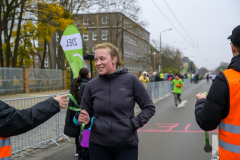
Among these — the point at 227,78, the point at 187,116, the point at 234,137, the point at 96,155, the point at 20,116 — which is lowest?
the point at 187,116

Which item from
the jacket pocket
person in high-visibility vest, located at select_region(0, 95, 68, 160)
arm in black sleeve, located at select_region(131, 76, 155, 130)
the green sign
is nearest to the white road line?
arm in black sleeve, located at select_region(131, 76, 155, 130)

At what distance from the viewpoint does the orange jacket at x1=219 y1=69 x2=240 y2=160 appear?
1906 millimetres

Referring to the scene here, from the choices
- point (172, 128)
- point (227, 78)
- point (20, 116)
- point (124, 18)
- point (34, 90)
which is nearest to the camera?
point (227, 78)

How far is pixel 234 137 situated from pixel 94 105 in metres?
1.34

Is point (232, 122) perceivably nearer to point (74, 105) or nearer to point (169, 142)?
point (74, 105)

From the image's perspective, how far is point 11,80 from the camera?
19.0 metres

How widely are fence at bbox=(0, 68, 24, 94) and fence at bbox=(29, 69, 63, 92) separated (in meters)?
1.43

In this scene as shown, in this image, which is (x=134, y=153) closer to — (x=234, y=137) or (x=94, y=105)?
(x=94, y=105)

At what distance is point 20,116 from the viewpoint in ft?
6.88

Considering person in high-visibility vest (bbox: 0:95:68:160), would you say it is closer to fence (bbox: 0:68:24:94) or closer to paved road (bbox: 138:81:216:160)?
paved road (bbox: 138:81:216:160)

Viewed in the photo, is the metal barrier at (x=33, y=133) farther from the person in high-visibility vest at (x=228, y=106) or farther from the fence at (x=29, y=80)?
the fence at (x=29, y=80)

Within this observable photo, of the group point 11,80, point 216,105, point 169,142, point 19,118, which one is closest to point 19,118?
point 19,118

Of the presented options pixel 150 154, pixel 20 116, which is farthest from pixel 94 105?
pixel 150 154

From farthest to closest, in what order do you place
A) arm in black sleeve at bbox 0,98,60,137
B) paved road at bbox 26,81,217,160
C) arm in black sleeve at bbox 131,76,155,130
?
paved road at bbox 26,81,217,160 → arm in black sleeve at bbox 131,76,155,130 → arm in black sleeve at bbox 0,98,60,137
